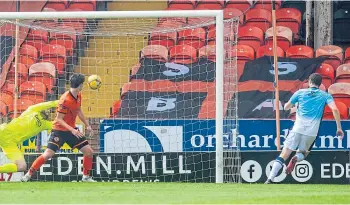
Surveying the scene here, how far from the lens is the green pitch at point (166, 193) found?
505 inches

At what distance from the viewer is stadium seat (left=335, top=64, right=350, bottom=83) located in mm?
21516

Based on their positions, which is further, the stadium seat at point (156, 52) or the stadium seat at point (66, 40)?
the stadium seat at point (66, 40)

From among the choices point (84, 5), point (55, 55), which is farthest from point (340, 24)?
point (55, 55)

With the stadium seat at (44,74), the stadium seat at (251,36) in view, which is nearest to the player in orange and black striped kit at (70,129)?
the stadium seat at (44,74)

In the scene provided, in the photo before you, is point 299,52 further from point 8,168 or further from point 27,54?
point 8,168

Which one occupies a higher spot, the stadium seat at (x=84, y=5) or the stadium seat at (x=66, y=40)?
the stadium seat at (x=84, y=5)

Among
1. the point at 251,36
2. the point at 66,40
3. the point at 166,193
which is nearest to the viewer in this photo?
the point at 166,193

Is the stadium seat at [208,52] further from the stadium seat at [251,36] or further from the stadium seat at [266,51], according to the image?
the stadium seat at [251,36]

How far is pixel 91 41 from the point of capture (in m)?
21.4

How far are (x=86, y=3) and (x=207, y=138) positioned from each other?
252 inches

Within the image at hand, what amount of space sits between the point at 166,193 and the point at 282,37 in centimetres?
930

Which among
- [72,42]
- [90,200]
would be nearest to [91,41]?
[72,42]

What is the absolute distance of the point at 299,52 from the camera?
22.1 meters

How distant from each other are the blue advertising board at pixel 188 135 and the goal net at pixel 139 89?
0.6 inches
